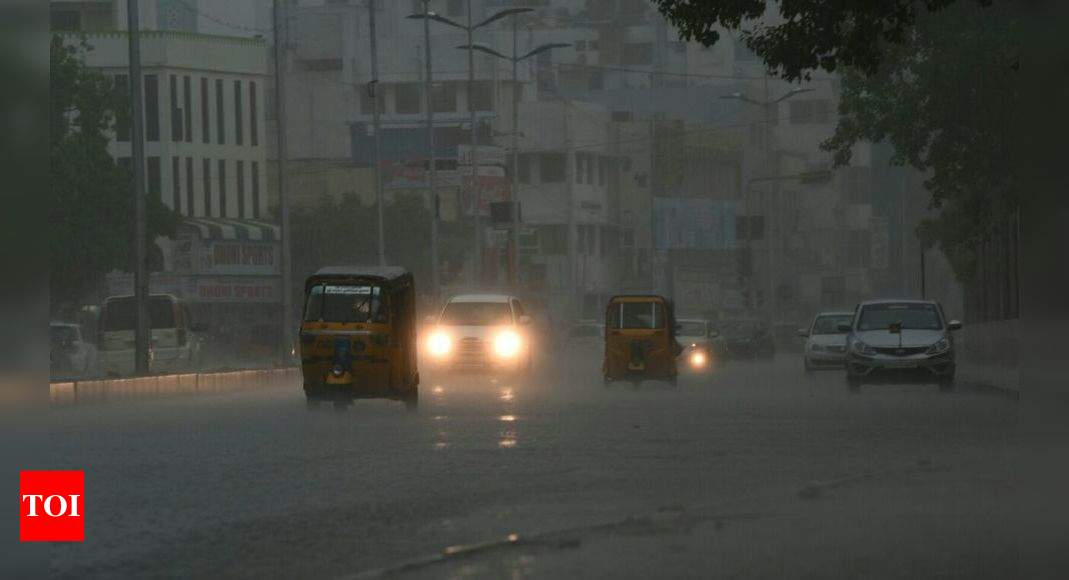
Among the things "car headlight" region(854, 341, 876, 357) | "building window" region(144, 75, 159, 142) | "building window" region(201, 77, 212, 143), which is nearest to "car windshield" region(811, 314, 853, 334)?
"car headlight" region(854, 341, 876, 357)

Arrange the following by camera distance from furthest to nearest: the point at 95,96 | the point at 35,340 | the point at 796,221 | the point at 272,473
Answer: the point at 796,221
the point at 95,96
the point at 272,473
the point at 35,340

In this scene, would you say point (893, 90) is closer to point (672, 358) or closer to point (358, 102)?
point (672, 358)

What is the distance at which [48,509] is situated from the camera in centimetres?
1175

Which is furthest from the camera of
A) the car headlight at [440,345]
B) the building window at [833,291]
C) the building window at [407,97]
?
the building window at [833,291]

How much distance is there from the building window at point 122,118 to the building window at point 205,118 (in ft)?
11.0

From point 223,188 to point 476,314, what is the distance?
4992cm

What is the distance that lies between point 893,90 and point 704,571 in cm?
3363

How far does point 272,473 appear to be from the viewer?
19.3 m

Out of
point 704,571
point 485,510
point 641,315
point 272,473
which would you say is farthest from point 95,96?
point 704,571

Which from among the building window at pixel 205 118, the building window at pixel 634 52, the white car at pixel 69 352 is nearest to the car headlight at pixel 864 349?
the white car at pixel 69 352

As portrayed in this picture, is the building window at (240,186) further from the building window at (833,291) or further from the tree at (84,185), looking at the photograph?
the building window at (833,291)

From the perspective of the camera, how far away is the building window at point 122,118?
2509 inches

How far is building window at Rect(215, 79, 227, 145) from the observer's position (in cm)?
9725

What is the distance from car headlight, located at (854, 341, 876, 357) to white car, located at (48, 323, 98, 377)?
20145 mm
